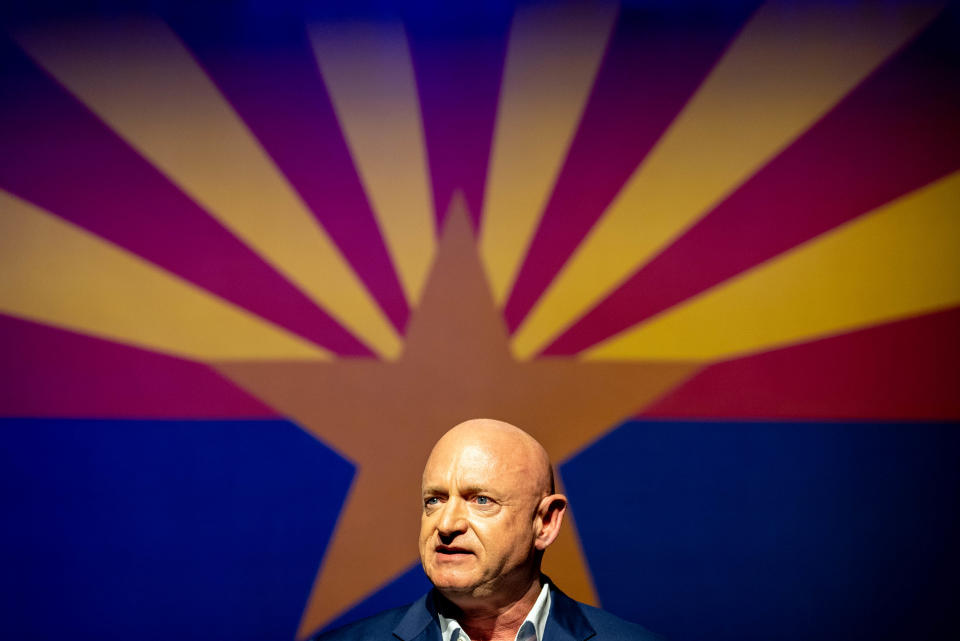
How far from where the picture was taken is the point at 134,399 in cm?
217

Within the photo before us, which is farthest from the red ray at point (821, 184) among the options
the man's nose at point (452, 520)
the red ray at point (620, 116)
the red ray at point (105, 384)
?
the red ray at point (105, 384)

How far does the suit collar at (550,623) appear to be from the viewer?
1.65m

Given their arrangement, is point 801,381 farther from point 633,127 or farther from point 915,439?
point 633,127

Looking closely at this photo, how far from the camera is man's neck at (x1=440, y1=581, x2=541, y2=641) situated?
5.43 feet

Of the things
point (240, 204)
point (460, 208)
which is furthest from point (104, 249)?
point (460, 208)

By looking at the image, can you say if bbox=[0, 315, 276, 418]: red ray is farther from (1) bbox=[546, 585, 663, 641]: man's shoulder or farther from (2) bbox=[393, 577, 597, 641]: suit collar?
(1) bbox=[546, 585, 663, 641]: man's shoulder

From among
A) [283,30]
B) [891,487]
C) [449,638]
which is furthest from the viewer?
[283,30]

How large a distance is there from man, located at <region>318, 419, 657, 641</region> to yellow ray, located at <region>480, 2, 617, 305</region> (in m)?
0.64

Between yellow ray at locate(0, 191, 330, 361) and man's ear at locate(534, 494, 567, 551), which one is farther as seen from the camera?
yellow ray at locate(0, 191, 330, 361)

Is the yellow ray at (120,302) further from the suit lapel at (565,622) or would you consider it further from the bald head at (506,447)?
the suit lapel at (565,622)

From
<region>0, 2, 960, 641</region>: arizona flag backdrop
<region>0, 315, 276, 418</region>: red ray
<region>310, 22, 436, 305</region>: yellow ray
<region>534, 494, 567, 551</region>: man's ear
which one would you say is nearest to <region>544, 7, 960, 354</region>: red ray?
<region>0, 2, 960, 641</region>: arizona flag backdrop

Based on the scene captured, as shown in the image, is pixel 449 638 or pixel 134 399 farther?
pixel 134 399

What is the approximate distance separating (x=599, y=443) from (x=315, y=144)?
1031 mm

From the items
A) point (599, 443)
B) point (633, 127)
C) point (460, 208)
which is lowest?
point (599, 443)
